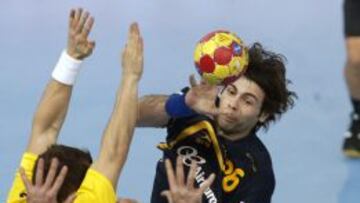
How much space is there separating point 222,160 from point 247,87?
21 cm

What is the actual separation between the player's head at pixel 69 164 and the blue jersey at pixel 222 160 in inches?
13.4

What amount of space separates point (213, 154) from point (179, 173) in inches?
20.4

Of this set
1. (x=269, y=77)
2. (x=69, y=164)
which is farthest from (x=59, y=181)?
(x=269, y=77)

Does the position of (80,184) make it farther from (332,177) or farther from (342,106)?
(342,106)

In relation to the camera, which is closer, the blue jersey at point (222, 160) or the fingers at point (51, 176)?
the fingers at point (51, 176)

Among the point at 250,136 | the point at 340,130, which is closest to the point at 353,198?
the point at 340,130

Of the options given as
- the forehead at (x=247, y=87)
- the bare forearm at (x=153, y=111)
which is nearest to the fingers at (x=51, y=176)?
the bare forearm at (x=153, y=111)

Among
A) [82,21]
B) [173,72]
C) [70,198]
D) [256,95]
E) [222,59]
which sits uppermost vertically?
[82,21]

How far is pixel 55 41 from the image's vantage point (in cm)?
459

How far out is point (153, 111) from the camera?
2.31 m

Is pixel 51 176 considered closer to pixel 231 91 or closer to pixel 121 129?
pixel 121 129

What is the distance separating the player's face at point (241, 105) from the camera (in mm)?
2232

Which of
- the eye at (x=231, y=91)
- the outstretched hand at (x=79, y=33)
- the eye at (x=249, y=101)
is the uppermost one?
the outstretched hand at (x=79, y=33)

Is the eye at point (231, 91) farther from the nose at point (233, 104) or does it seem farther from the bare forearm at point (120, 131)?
the bare forearm at point (120, 131)
